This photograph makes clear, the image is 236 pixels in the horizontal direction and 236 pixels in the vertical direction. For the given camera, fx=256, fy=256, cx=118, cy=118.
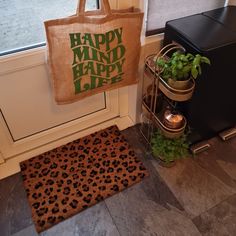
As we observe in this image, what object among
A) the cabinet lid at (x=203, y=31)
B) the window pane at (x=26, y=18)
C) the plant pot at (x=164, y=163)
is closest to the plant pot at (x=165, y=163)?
the plant pot at (x=164, y=163)

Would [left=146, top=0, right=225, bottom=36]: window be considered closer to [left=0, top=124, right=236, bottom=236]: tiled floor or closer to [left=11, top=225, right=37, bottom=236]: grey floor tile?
[left=0, top=124, right=236, bottom=236]: tiled floor

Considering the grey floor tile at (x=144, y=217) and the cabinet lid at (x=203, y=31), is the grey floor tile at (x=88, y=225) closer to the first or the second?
the grey floor tile at (x=144, y=217)

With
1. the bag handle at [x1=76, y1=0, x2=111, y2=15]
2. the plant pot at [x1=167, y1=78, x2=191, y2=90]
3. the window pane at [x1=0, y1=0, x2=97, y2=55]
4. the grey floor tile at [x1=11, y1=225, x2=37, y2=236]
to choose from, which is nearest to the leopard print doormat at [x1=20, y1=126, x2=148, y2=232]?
the grey floor tile at [x1=11, y1=225, x2=37, y2=236]

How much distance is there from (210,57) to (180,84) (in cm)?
18

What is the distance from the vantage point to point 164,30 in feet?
4.72

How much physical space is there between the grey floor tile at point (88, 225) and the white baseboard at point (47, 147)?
1.54ft

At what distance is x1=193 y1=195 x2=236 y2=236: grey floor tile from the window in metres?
1.04

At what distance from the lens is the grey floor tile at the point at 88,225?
51.4 inches

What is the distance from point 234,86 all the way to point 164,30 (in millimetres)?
511

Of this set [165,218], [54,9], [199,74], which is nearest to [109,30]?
[54,9]

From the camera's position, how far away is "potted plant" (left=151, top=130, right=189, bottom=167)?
145 centimetres

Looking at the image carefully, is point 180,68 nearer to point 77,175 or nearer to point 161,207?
point 161,207

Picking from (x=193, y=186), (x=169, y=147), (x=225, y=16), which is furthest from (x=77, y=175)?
(x=225, y=16)

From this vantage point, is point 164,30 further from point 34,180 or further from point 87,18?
point 34,180
